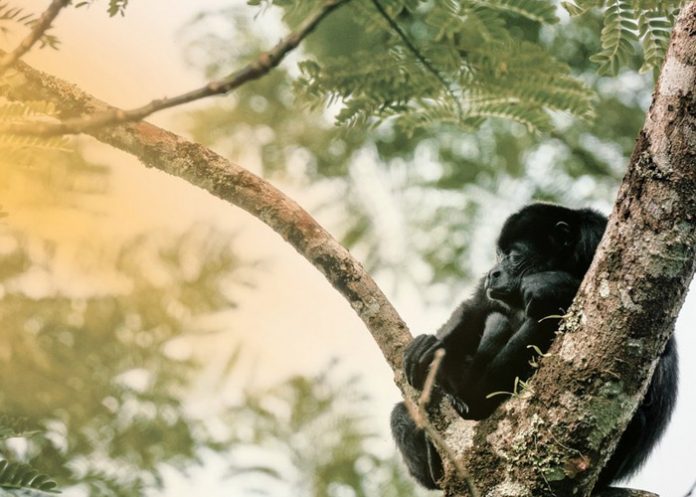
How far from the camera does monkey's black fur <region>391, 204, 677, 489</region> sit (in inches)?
152

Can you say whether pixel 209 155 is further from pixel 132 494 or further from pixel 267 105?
pixel 267 105

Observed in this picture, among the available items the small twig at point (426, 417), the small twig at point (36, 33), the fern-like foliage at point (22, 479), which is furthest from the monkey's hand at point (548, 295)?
the small twig at point (36, 33)

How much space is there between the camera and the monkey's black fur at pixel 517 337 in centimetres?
385

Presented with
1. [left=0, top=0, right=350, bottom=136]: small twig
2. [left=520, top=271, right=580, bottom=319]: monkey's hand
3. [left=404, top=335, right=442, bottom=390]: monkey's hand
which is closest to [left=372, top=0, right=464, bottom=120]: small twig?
[left=0, top=0, right=350, bottom=136]: small twig

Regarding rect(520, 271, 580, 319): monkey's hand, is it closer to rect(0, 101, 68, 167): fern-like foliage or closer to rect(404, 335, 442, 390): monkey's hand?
rect(404, 335, 442, 390): monkey's hand

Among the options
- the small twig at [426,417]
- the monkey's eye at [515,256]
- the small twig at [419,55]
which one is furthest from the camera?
the monkey's eye at [515,256]

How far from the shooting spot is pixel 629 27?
3.26 m

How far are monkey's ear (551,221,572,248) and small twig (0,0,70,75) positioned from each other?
3.48m

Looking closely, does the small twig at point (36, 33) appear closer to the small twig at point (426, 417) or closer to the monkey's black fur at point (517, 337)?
the small twig at point (426, 417)

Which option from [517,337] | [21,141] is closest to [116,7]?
[21,141]

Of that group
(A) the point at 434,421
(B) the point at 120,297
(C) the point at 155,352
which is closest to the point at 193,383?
(C) the point at 155,352

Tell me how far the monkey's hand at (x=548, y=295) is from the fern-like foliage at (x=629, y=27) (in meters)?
1.09

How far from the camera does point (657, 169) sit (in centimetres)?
288

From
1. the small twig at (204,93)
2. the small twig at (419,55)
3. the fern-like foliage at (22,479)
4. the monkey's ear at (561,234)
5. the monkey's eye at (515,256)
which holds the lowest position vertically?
the fern-like foliage at (22,479)
